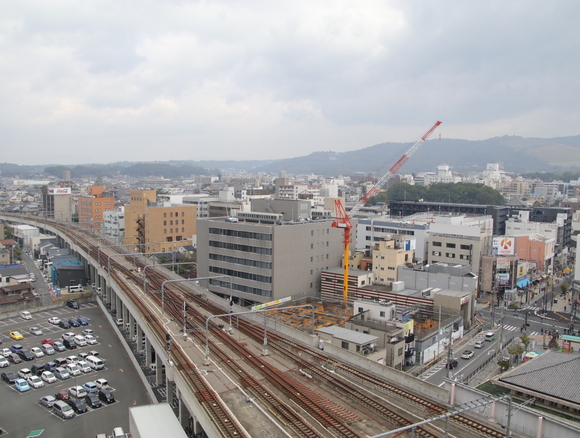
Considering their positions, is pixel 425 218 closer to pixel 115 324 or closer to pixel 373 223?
pixel 373 223

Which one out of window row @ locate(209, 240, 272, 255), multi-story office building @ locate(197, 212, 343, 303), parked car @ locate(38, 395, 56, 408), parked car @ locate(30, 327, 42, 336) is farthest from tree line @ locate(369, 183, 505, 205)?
parked car @ locate(38, 395, 56, 408)

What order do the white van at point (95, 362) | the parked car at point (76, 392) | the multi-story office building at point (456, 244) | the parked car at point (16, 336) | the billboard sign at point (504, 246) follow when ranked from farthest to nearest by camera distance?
the billboard sign at point (504, 246), the multi-story office building at point (456, 244), the parked car at point (16, 336), the white van at point (95, 362), the parked car at point (76, 392)

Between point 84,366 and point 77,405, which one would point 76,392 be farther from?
point 84,366

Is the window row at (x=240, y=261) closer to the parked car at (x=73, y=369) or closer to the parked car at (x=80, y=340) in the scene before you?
the parked car at (x=80, y=340)

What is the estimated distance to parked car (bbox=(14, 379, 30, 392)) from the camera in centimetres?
2394

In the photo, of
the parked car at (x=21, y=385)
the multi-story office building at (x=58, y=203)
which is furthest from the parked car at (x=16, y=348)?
the multi-story office building at (x=58, y=203)

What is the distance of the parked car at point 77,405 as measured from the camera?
A: 70.6ft

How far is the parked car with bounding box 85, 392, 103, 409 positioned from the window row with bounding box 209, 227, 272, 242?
51.9 ft

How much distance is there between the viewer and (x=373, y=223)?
2094 inches

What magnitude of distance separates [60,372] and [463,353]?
24319 millimetres

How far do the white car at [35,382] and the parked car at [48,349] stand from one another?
3.93 metres

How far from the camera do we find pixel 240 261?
3600 cm

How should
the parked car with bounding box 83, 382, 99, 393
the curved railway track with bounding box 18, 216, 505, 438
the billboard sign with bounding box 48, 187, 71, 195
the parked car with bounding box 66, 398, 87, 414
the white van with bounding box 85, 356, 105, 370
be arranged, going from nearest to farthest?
the curved railway track with bounding box 18, 216, 505, 438, the parked car with bounding box 66, 398, 87, 414, the parked car with bounding box 83, 382, 99, 393, the white van with bounding box 85, 356, 105, 370, the billboard sign with bounding box 48, 187, 71, 195

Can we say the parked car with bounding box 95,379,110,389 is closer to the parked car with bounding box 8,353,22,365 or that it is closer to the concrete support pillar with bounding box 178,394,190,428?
the parked car with bounding box 8,353,22,365
